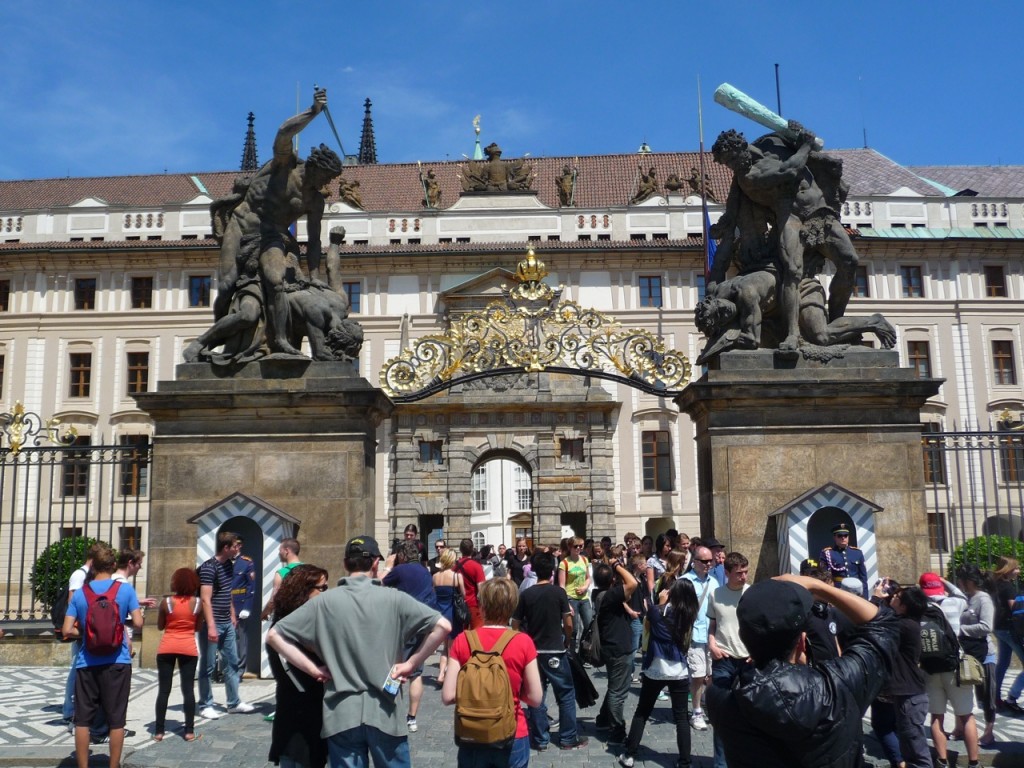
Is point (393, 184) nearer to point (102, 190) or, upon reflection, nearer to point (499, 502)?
point (102, 190)

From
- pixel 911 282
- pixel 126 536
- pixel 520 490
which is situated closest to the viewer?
pixel 126 536

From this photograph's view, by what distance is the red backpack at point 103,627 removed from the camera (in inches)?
279

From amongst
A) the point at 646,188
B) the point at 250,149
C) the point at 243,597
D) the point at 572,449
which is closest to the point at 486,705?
the point at 243,597

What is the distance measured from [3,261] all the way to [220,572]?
34.8m

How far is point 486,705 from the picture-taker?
199 inches

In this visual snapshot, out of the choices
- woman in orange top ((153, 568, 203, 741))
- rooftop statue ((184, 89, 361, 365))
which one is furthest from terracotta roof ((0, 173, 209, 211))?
woman in orange top ((153, 568, 203, 741))

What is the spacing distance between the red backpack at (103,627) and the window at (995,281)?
37.9m

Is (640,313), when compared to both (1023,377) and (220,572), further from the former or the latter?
(220,572)

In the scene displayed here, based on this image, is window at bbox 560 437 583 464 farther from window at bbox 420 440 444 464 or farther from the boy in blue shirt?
the boy in blue shirt

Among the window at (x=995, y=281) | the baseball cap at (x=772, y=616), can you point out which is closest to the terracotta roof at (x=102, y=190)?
the window at (x=995, y=281)

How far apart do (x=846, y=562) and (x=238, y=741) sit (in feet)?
20.1

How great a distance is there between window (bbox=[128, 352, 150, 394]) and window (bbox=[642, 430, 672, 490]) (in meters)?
19.7

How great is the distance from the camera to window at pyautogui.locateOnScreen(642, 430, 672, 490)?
37562 millimetres

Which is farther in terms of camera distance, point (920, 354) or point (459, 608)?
point (920, 354)
